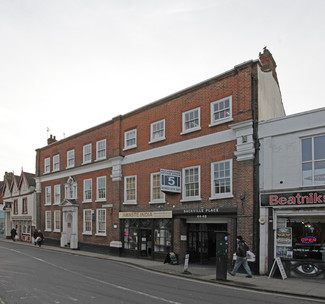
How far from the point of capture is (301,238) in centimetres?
1462

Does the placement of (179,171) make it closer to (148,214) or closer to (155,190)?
(155,190)

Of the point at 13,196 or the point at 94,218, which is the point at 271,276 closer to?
the point at 94,218

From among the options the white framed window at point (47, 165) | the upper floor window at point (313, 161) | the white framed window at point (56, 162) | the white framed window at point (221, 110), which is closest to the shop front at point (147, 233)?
the white framed window at point (221, 110)

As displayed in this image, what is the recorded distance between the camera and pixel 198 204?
61.6 feet

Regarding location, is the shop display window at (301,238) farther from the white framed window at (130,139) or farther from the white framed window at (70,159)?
the white framed window at (70,159)

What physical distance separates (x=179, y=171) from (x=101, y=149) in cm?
907

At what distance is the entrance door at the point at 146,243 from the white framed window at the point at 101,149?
23.2ft

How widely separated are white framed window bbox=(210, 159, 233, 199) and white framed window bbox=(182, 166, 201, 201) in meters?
1.01

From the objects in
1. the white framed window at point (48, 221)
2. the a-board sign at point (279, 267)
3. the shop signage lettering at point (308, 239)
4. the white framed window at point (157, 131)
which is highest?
the white framed window at point (157, 131)

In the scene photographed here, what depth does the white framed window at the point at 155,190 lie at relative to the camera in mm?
21386

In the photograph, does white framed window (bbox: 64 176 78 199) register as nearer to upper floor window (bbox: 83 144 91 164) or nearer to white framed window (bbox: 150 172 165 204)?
upper floor window (bbox: 83 144 91 164)

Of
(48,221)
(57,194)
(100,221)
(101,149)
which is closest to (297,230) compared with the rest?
(100,221)

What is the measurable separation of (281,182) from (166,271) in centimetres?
650

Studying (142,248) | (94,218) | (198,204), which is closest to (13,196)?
(94,218)
